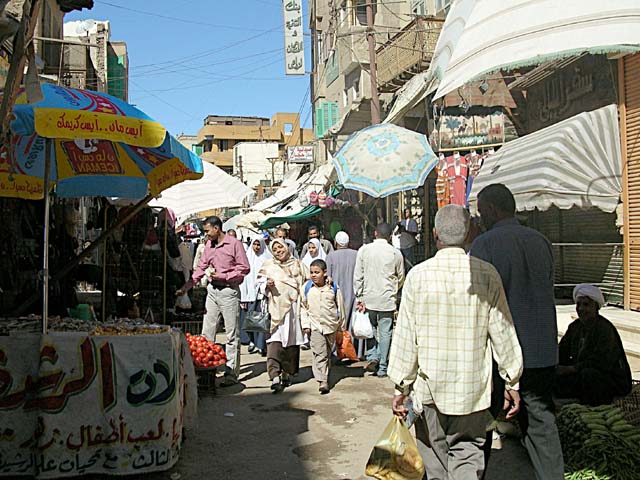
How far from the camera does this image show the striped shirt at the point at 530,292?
398cm

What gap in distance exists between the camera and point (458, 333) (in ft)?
11.4

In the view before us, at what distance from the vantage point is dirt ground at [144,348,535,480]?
4961 millimetres

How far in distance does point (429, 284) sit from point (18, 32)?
2.47 metres

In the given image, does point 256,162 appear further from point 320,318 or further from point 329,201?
point 320,318

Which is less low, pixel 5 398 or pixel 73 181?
pixel 73 181

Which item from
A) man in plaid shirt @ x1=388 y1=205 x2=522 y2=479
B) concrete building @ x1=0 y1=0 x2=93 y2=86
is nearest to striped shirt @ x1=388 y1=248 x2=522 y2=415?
man in plaid shirt @ x1=388 y1=205 x2=522 y2=479

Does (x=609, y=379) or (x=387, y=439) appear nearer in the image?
(x=387, y=439)

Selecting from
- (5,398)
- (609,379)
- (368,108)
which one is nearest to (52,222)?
(5,398)

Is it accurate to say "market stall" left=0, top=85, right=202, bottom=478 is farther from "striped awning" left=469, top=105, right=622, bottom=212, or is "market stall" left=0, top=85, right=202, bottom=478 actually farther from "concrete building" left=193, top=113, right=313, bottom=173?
"concrete building" left=193, top=113, right=313, bottom=173

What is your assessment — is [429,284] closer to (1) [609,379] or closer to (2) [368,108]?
(1) [609,379]

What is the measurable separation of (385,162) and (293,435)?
15.4ft

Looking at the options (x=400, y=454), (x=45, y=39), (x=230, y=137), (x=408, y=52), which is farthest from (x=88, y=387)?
(x=230, y=137)

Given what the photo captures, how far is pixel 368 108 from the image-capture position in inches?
786

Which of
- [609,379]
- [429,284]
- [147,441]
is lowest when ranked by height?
[147,441]
